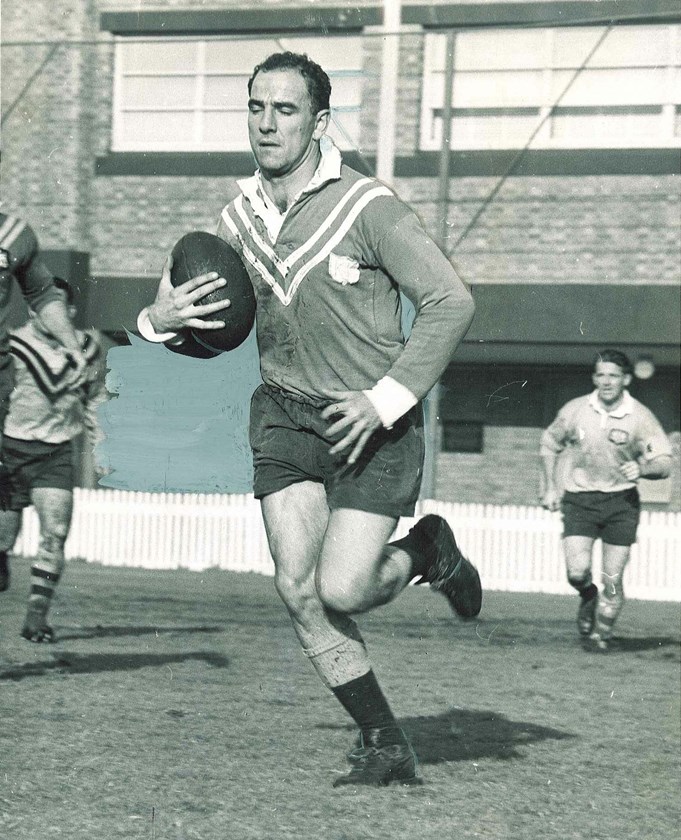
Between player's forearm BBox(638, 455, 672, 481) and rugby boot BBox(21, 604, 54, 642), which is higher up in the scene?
player's forearm BBox(638, 455, 672, 481)

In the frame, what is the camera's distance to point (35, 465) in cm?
759

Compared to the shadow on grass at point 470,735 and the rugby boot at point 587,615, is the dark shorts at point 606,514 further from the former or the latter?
the shadow on grass at point 470,735

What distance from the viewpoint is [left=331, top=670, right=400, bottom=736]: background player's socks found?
4461mm

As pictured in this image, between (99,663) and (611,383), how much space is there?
3.52 meters

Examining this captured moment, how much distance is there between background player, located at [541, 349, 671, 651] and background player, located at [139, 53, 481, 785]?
4632 mm

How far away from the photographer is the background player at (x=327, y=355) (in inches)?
166

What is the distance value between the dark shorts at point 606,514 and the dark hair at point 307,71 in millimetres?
5247

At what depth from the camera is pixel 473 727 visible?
5910 mm

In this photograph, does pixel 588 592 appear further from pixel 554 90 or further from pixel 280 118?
pixel 554 90

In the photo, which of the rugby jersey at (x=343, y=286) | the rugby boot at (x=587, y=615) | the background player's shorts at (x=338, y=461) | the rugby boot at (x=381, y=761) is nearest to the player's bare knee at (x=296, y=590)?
the background player's shorts at (x=338, y=461)

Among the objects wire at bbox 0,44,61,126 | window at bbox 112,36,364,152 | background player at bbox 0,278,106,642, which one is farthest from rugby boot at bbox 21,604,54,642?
wire at bbox 0,44,61,126

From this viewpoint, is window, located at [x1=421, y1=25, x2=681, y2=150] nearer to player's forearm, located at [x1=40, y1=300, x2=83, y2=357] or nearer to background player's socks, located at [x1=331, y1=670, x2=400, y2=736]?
player's forearm, located at [x1=40, y1=300, x2=83, y2=357]

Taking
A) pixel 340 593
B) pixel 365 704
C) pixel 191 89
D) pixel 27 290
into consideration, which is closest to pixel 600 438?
pixel 27 290

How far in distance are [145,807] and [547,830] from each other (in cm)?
108
